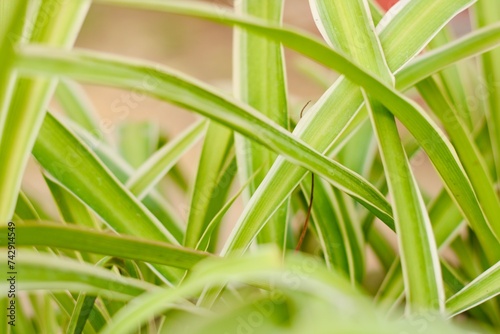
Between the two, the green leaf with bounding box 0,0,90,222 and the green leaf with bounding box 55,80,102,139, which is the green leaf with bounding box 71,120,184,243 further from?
the green leaf with bounding box 0,0,90,222

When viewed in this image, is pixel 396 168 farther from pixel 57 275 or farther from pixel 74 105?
pixel 74 105

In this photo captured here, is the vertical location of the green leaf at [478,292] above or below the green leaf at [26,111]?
below

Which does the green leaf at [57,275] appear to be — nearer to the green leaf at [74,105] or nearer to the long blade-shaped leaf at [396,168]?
the long blade-shaped leaf at [396,168]

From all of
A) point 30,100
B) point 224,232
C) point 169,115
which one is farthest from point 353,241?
point 169,115

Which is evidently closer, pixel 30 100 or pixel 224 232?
pixel 30 100

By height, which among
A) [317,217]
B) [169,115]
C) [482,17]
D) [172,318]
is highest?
[169,115]

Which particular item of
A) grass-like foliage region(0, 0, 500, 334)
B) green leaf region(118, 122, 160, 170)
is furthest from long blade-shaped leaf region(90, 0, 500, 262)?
green leaf region(118, 122, 160, 170)

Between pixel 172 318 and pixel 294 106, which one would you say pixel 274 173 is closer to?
pixel 172 318

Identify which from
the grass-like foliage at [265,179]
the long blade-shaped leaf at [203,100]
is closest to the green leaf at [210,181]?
the grass-like foliage at [265,179]
